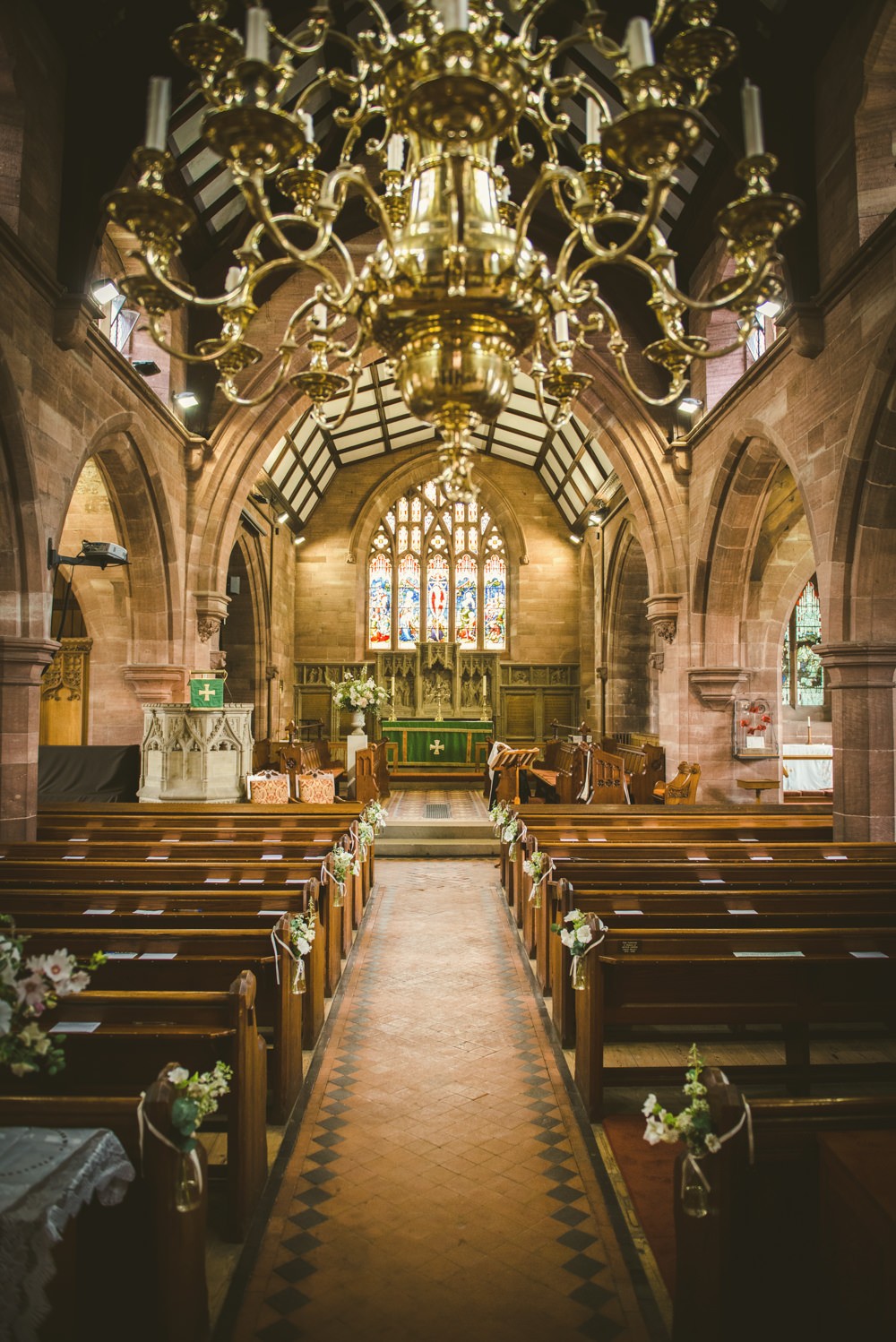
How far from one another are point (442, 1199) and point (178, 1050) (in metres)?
1.08

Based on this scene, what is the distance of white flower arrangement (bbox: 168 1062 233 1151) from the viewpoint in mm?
1985

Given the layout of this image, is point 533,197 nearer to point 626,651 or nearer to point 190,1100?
point 190,1100

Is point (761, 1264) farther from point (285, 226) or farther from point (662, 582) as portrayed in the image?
point (285, 226)

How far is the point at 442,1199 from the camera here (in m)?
2.93

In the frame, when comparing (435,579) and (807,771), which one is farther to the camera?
(435,579)

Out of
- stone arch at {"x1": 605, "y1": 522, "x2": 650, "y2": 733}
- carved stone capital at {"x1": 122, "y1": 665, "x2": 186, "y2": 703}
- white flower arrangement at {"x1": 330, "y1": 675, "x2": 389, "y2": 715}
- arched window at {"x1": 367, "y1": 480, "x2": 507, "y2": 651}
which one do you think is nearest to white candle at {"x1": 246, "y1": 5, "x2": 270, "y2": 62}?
carved stone capital at {"x1": 122, "y1": 665, "x2": 186, "y2": 703}

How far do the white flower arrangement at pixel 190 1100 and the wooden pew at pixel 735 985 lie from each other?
1.71 m

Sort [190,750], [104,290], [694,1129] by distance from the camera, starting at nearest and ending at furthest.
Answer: [694,1129] → [104,290] → [190,750]

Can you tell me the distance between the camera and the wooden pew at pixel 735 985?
338 centimetres

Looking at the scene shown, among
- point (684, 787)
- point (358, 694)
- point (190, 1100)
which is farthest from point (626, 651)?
point (190, 1100)

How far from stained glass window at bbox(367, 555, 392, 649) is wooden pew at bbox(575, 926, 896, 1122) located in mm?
15066

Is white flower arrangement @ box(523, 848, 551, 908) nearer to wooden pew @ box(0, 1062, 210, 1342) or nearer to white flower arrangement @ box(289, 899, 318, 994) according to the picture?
white flower arrangement @ box(289, 899, 318, 994)

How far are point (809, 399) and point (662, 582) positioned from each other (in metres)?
3.62

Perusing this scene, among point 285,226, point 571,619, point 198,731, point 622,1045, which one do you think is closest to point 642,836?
point 622,1045
